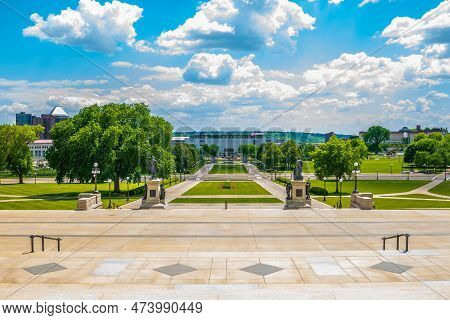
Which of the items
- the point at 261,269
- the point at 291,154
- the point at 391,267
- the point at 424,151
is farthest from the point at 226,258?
the point at 424,151

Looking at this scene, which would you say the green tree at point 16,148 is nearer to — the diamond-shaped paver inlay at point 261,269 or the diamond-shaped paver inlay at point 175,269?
the diamond-shaped paver inlay at point 175,269

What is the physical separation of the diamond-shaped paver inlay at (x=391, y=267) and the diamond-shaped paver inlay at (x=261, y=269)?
12.4 ft

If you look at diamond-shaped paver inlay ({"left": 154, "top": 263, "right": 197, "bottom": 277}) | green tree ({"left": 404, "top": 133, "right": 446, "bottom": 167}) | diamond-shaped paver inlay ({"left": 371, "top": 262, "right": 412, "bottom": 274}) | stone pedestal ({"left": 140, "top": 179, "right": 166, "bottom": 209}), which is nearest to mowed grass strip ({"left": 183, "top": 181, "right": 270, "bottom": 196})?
stone pedestal ({"left": 140, "top": 179, "right": 166, "bottom": 209})

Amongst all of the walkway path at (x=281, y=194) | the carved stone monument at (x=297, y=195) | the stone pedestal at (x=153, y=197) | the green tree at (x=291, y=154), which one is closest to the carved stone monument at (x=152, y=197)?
the stone pedestal at (x=153, y=197)

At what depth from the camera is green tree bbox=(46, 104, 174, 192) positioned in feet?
171

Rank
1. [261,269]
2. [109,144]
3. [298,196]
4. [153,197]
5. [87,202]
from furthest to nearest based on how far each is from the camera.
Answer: [109,144]
[153,197]
[298,196]
[87,202]
[261,269]

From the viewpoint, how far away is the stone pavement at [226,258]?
14117 millimetres

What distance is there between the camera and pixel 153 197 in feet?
116

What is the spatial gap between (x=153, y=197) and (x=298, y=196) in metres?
11.4

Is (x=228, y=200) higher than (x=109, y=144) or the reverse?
the reverse

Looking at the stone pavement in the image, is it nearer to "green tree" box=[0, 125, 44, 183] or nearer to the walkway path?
the walkway path

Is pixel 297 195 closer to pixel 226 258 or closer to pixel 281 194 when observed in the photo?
pixel 226 258
